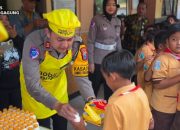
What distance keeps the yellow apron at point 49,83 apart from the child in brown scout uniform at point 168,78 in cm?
77

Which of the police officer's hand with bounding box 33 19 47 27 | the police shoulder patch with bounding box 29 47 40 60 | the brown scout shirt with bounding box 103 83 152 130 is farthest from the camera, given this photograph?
the police officer's hand with bounding box 33 19 47 27

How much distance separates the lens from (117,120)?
1359 mm

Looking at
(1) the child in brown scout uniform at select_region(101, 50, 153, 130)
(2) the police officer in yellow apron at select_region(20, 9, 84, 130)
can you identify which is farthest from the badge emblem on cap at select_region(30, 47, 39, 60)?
(1) the child in brown scout uniform at select_region(101, 50, 153, 130)

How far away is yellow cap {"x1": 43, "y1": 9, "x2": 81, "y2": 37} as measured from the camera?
1.53m

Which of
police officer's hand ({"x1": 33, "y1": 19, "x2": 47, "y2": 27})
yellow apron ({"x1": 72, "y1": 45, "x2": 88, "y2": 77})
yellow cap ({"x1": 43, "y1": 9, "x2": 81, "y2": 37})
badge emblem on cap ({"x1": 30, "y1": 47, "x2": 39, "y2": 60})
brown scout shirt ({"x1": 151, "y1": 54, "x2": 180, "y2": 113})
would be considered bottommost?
brown scout shirt ({"x1": 151, "y1": 54, "x2": 180, "y2": 113})

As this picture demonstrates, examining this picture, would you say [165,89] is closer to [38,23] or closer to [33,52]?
[33,52]

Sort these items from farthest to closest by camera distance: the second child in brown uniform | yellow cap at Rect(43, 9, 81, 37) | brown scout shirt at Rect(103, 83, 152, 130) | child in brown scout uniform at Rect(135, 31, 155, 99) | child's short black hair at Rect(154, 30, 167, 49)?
the second child in brown uniform → child in brown scout uniform at Rect(135, 31, 155, 99) → child's short black hair at Rect(154, 30, 167, 49) → yellow cap at Rect(43, 9, 81, 37) → brown scout shirt at Rect(103, 83, 152, 130)

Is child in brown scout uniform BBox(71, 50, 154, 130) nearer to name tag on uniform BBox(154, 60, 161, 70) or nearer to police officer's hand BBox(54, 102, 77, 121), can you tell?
police officer's hand BBox(54, 102, 77, 121)

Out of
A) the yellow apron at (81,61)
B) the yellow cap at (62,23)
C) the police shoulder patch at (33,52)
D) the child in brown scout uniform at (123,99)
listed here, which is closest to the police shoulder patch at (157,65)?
the yellow apron at (81,61)

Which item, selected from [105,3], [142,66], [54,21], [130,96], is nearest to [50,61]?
[54,21]

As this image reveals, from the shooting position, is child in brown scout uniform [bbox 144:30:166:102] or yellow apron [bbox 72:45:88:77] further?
child in brown scout uniform [bbox 144:30:166:102]

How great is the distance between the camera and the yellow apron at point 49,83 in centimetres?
175

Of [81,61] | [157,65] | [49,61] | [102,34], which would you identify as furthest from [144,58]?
[49,61]

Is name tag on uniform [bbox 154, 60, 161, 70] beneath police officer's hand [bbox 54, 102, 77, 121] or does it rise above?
above
